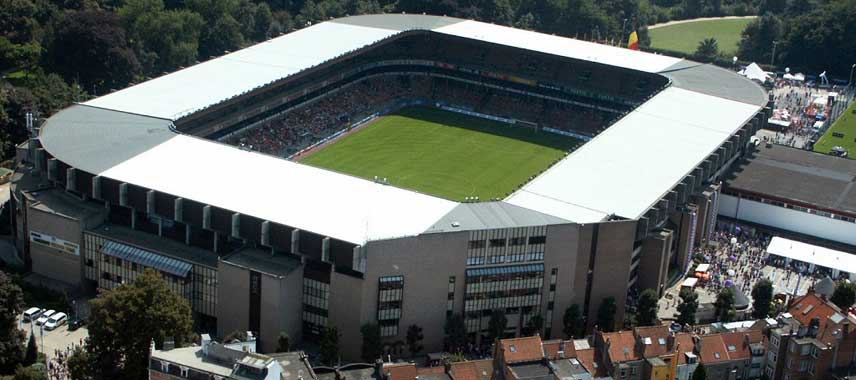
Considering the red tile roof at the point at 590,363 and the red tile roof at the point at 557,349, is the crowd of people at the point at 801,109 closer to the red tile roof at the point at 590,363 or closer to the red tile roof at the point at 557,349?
the red tile roof at the point at 590,363

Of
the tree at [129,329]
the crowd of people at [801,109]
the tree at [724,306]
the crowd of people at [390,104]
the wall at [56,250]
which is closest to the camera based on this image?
the tree at [129,329]

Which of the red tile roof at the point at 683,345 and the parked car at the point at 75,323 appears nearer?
the red tile roof at the point at 683,345

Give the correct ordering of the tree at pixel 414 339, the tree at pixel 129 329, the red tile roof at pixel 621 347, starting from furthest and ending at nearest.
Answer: the tree at pixel 414 339 → the red tile roof at pixel 621 347 → the tree at pixel 129 329

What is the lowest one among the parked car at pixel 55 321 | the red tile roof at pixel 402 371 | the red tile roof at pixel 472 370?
the parked car at pixel 55 321

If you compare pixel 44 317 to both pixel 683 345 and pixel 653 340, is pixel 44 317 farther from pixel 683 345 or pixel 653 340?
pixel 683 345

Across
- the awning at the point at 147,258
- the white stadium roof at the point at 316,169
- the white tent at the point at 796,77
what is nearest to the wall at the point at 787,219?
the white stadium roof at the point at 316,169

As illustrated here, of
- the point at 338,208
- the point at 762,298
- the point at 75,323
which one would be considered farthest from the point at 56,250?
the point at 762,298
